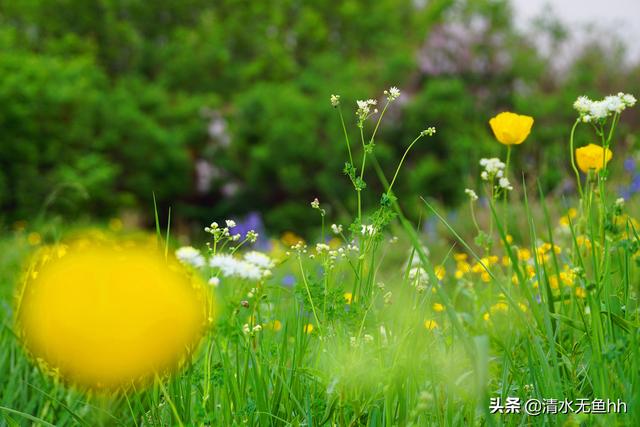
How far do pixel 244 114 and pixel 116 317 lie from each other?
12.9 meters

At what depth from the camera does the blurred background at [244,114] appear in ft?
39.2

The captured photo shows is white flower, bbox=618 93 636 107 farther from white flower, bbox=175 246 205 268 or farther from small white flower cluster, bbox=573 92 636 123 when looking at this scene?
white flower, bbox=175 246 205 268

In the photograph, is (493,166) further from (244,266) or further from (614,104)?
(244,266)

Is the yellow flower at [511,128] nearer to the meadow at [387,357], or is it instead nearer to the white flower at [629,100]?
the meadow at [387,357]

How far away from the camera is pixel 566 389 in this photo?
164cm

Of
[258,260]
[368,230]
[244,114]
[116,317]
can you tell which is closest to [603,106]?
[368,230]

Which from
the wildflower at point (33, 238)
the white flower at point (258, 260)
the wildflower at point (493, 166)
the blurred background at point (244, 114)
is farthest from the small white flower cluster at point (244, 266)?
the blurred background at point (244, 114)

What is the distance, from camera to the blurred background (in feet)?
39.2

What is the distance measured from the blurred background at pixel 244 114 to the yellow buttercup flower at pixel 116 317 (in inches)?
→ 344

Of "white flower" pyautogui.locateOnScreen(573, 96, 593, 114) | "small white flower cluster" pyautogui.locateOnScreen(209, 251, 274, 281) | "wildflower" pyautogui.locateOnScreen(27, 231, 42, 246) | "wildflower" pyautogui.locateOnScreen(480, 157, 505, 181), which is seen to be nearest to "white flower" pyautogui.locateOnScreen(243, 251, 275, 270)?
"small white flower cluster" pyautogui.locateOnScreen(209, 251, 274, 281)

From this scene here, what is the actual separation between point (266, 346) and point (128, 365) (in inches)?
15.5

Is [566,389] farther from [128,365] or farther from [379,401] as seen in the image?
[128,365]

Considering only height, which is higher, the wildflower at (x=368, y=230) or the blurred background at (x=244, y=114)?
the blurred background at (x=244, y=114)

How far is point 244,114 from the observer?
14.2m
